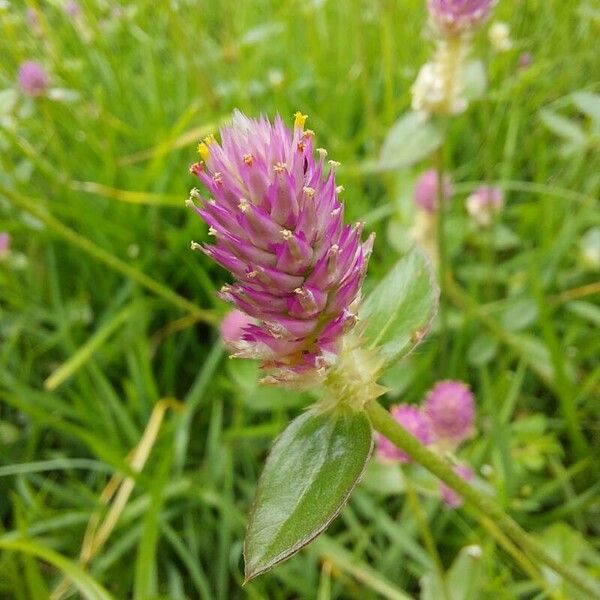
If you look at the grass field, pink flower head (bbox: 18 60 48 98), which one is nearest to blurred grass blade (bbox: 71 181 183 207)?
the grass field

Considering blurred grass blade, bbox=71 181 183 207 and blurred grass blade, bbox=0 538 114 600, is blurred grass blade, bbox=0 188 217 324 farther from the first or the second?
blurred grass blade, bbox=0 538 114 600

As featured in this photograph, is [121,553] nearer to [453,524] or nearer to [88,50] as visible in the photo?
[453,524]

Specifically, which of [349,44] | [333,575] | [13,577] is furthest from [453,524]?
[349,44]

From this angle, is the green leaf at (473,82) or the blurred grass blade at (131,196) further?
the blurred grass blade at (131,196)

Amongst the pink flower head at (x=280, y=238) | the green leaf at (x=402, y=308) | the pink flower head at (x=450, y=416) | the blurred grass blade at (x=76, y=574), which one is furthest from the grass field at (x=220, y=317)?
the pink flower head at (x=280, y=238)

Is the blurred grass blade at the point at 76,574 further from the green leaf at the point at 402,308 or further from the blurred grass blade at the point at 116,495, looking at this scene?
the green leaf at the point at 402,308

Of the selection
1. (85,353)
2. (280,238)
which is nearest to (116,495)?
(85,353)

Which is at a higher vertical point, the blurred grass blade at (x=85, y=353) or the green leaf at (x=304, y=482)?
the blurred grass blade at (x=85, y=353)

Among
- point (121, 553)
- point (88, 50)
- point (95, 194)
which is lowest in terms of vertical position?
point (121, 553)
